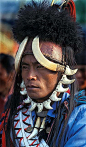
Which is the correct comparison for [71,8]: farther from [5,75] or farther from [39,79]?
[5,75]

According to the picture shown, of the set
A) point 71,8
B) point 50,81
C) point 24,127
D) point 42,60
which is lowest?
point 24,127

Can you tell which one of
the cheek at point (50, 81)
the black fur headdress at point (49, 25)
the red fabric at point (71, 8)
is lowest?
the cheek at point (50, 81)

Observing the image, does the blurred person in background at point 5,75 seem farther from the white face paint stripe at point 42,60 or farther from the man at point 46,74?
the white face paint stripe at point 42,60

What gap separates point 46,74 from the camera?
169 cm

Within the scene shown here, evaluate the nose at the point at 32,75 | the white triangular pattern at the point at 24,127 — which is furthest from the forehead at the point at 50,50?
the white triangular pattern at the point at 24,127

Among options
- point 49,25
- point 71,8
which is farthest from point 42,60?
point 71,8

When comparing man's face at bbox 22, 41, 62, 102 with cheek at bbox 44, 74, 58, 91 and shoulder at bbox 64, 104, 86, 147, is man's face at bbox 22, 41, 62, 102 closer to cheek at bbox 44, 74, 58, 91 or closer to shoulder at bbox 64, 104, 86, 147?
cheek at bbox 44, 74, 58, 91

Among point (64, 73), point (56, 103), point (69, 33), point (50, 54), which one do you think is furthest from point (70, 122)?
point (69, 33)

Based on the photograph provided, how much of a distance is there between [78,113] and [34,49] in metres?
0.61

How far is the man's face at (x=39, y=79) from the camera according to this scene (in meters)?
1.68

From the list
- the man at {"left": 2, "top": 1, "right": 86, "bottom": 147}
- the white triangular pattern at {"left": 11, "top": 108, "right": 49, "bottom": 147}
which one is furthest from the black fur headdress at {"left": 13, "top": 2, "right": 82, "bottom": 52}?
the white triangular pattern at {"left": 11, "top": 108, "right": 49, "bottom": 147}

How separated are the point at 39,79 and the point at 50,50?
0.25m

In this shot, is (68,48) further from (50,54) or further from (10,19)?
(10,19)

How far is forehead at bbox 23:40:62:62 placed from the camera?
1.70 metres
